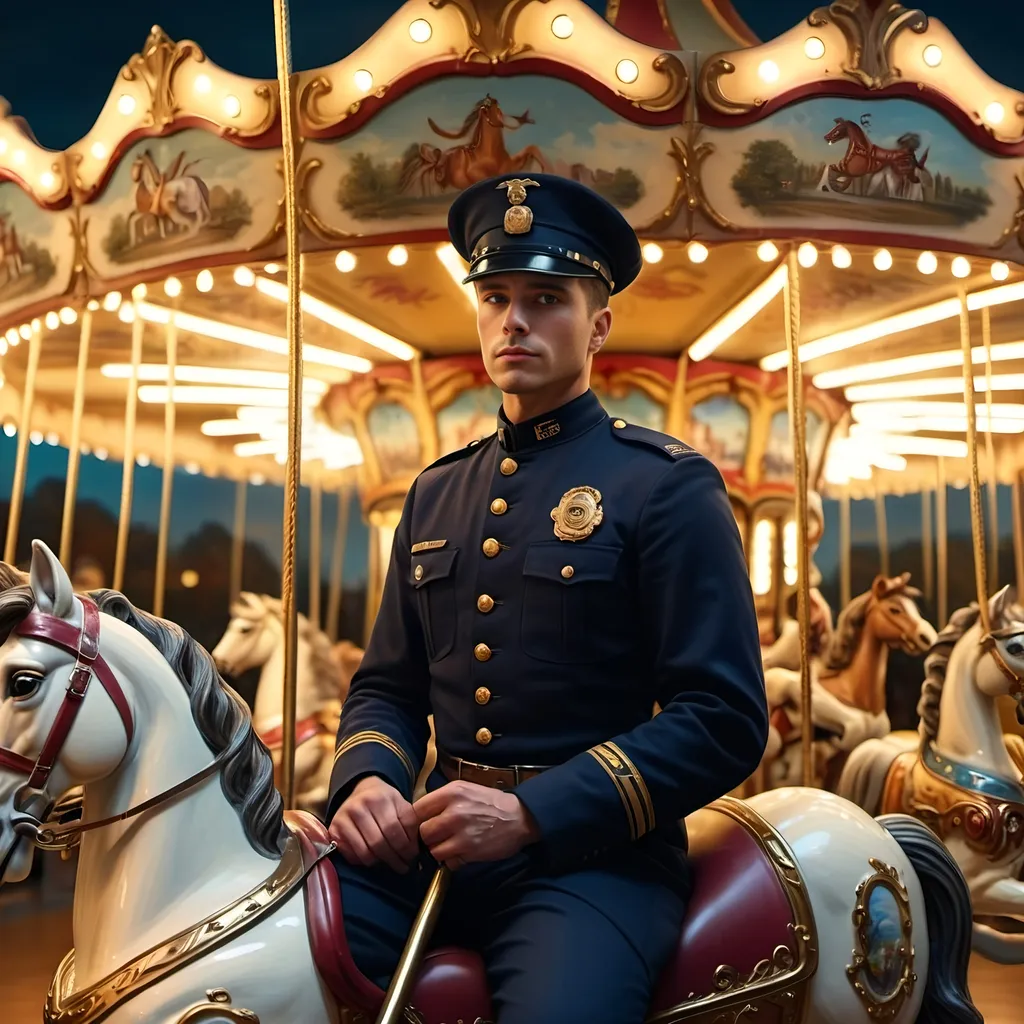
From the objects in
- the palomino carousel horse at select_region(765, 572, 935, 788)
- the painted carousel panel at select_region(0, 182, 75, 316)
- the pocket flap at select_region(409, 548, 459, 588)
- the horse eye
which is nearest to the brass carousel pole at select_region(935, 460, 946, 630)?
the palomino carousel horse at select_region(765, 572, 935, 788)

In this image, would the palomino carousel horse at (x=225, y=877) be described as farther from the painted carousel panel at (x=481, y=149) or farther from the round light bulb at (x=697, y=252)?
the round light bulb at (x=697, y=252)

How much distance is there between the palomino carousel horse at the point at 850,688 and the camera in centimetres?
662

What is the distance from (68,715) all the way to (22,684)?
8cm

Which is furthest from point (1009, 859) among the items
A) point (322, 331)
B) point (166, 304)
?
point (166, 304)

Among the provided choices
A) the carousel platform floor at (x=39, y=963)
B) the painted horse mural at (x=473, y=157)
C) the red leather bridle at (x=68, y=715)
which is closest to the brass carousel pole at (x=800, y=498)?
the carousel platform floor at (x=39, y=963)

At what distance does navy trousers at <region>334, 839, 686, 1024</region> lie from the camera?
1636 millimetres

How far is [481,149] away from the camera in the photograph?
16.3ft

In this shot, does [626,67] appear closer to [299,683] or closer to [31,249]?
[31,249]

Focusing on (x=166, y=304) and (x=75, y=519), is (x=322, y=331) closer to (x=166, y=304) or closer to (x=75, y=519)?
(x=166, y=304)

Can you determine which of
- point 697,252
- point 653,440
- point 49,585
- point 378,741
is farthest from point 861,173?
point 49,585

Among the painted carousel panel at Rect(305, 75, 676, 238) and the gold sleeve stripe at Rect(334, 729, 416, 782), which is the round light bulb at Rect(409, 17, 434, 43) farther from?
the gold sleeve stripe at Rect(334, 729, 416, 782)

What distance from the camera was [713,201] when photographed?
5.04 metres

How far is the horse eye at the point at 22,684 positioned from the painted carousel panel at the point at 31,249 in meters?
4.44

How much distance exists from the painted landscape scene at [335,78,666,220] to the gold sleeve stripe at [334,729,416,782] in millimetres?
3380
